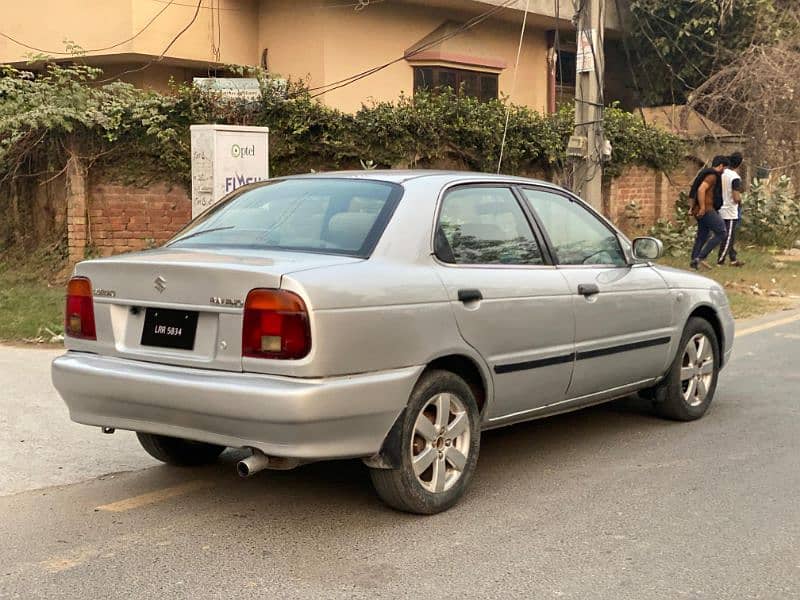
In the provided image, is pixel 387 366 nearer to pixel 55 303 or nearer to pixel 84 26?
pixel 55 303

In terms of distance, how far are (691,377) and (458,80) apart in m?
13.0

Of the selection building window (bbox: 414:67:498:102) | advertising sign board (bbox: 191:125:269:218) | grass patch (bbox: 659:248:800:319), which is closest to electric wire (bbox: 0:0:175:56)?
building window (bbox: 414:67:498:102)

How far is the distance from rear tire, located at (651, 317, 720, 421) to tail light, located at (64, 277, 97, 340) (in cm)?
362

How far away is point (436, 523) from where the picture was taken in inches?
184

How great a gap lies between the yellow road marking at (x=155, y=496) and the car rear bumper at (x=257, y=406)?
20.1 inches

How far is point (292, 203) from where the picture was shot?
5.25 meters

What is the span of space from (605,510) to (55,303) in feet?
26.2

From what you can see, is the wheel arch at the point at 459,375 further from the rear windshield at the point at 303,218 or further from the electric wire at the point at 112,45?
the electric wire at the point at 112,45

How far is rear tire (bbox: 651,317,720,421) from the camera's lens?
655cm

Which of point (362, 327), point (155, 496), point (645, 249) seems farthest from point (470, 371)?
point (645, 249)

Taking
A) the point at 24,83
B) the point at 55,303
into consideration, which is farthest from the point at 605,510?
the point at 24,83

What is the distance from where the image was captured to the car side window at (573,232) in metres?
5.75

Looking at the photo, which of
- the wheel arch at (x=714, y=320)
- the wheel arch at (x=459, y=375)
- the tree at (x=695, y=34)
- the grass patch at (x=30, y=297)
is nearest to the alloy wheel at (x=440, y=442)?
the wheel arch at (x=459, y=375)

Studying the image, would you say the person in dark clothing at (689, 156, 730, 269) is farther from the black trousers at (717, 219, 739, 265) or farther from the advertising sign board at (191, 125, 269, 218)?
the advertising sign board at (191, 125, 269, 218)
